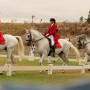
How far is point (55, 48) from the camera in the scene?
13.0 m

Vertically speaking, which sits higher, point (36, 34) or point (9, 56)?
point (36, 34)

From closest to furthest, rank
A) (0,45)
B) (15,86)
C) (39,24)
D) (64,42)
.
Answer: (15,86) < (0,45) < (64,42) < (39,24)

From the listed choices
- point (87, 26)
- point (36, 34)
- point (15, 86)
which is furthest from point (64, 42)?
point (87, 26)

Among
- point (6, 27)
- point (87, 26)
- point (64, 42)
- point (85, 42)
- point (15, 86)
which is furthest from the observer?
point (6, 27)

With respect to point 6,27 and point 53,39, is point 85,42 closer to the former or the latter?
point 53,39

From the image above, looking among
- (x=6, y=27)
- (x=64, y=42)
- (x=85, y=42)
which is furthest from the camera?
(x=6, y=27)

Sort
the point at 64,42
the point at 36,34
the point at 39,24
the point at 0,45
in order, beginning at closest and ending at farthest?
the point at 0,45, the point at 36,34, the point at 64,42, the point at 39,24

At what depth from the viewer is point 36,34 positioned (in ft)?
42.1

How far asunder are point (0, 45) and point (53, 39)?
3199 millimetres

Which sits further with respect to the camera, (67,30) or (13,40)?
(67,30)

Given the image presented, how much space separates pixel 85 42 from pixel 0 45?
21.8 feet

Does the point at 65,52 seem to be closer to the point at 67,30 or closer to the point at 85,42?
the point at 85,42

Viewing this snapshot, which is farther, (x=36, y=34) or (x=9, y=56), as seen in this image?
(x=36, y=34)

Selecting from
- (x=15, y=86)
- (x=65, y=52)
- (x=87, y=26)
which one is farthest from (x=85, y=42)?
(x=87, y=26)
